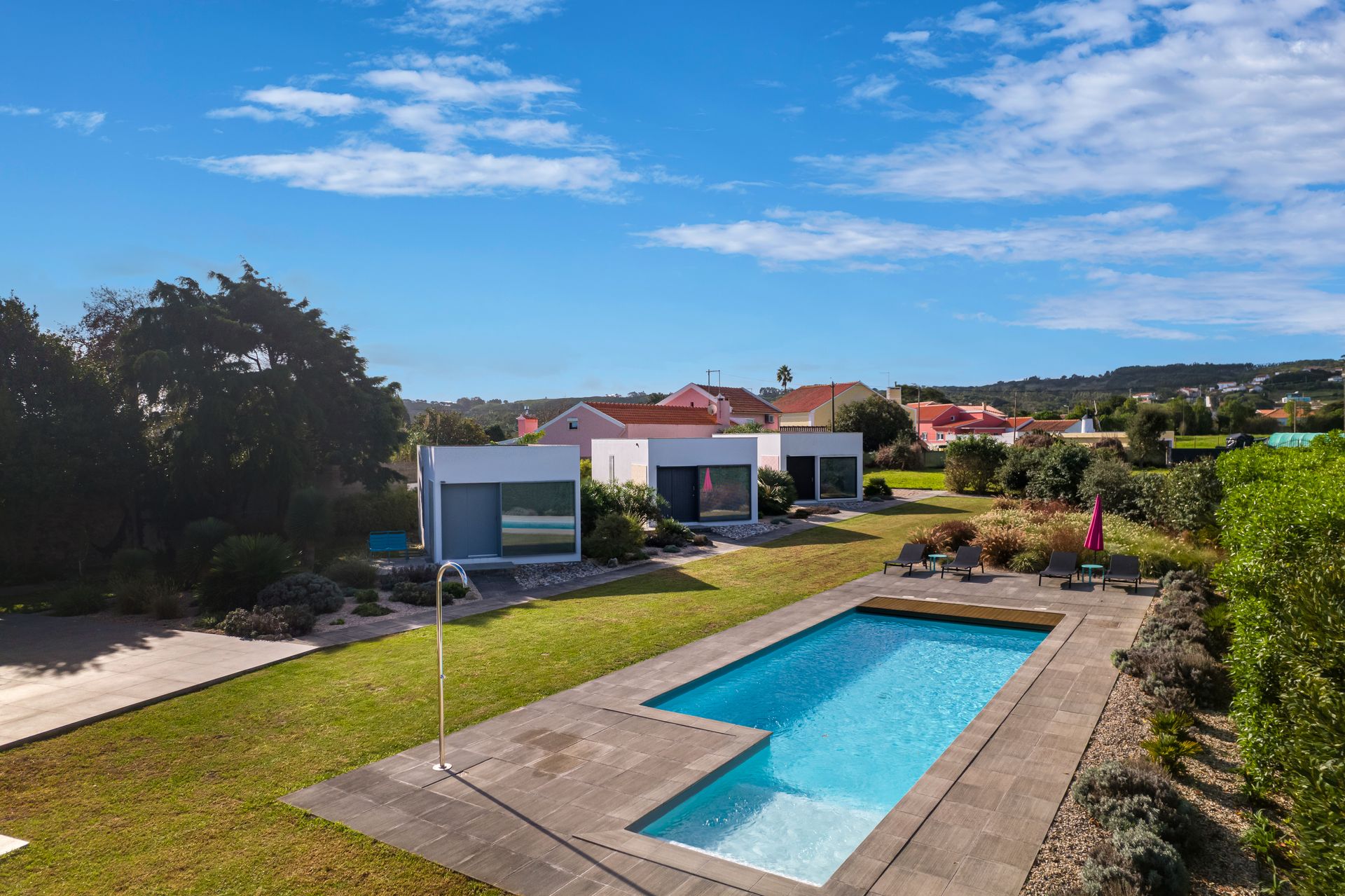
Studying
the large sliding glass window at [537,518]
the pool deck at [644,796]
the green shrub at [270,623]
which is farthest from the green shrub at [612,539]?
the pool deck at [644,796]

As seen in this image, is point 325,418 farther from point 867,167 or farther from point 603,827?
point 603,827

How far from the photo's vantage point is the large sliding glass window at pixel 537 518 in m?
19.2

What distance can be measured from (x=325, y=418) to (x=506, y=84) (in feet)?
52.0

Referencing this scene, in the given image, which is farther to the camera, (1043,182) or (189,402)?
(189,402)

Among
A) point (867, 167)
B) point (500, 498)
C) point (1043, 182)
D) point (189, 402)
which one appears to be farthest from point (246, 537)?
point (1043, 182)

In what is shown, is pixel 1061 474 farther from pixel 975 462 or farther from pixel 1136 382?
pixel 1136 382

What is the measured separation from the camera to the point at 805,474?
1282 inches

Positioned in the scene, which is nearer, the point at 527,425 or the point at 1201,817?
the point at 1201,817

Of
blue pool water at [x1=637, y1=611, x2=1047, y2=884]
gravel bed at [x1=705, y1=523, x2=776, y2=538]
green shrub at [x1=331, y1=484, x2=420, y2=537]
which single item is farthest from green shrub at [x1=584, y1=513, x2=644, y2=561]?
green shrub at [x1=331, y1=484, x2=420, y2=537]

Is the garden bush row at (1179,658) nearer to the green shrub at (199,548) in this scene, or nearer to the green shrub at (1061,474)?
the green shrub at (1061,474)

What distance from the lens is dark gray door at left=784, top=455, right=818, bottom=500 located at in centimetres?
3231

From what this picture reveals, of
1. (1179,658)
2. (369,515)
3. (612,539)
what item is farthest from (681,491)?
(1179,658)

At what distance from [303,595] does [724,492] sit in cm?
1521

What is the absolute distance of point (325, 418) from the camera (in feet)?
87.0
